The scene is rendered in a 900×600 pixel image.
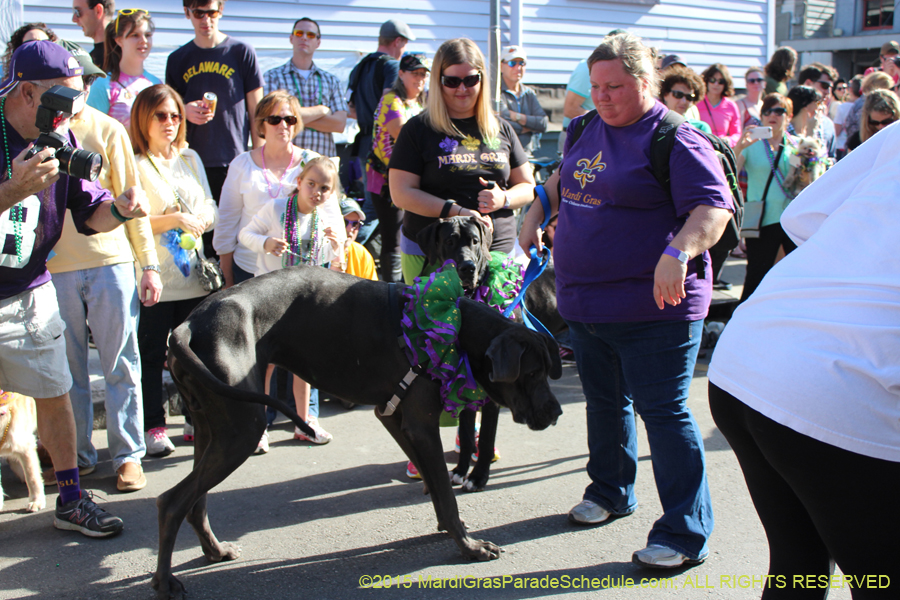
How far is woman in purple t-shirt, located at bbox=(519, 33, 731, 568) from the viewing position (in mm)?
3055

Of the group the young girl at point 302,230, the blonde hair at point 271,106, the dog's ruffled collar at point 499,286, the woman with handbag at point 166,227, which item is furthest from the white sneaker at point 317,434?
the blonde hair at point 271,106

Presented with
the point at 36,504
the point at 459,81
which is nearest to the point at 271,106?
the point at 459,81

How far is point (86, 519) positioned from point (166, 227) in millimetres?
1788

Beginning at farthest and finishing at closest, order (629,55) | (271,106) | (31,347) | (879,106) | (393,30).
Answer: (393,30)
(879,106)
(271,106)
(31,347)
(629,55)

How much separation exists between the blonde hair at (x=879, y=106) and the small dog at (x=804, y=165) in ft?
1.33

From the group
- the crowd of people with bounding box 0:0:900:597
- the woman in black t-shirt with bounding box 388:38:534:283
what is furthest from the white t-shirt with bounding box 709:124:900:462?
the woman in black t-shirt with bounding box 388:38:534:283

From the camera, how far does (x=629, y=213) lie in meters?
3.15

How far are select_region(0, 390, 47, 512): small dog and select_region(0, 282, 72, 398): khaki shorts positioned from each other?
1.26ft

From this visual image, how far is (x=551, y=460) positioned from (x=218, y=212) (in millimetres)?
2760

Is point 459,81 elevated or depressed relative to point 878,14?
depressed

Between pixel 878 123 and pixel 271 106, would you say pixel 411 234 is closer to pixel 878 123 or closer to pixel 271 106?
pixel 271 106

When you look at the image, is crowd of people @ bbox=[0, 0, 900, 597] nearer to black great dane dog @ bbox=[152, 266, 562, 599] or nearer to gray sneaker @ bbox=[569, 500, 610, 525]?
gray sneaker @ bbox=[569, 500, 610, 525]

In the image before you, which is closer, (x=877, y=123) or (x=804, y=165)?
(x=877, y=123)

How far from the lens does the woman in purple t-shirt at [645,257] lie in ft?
10.0
